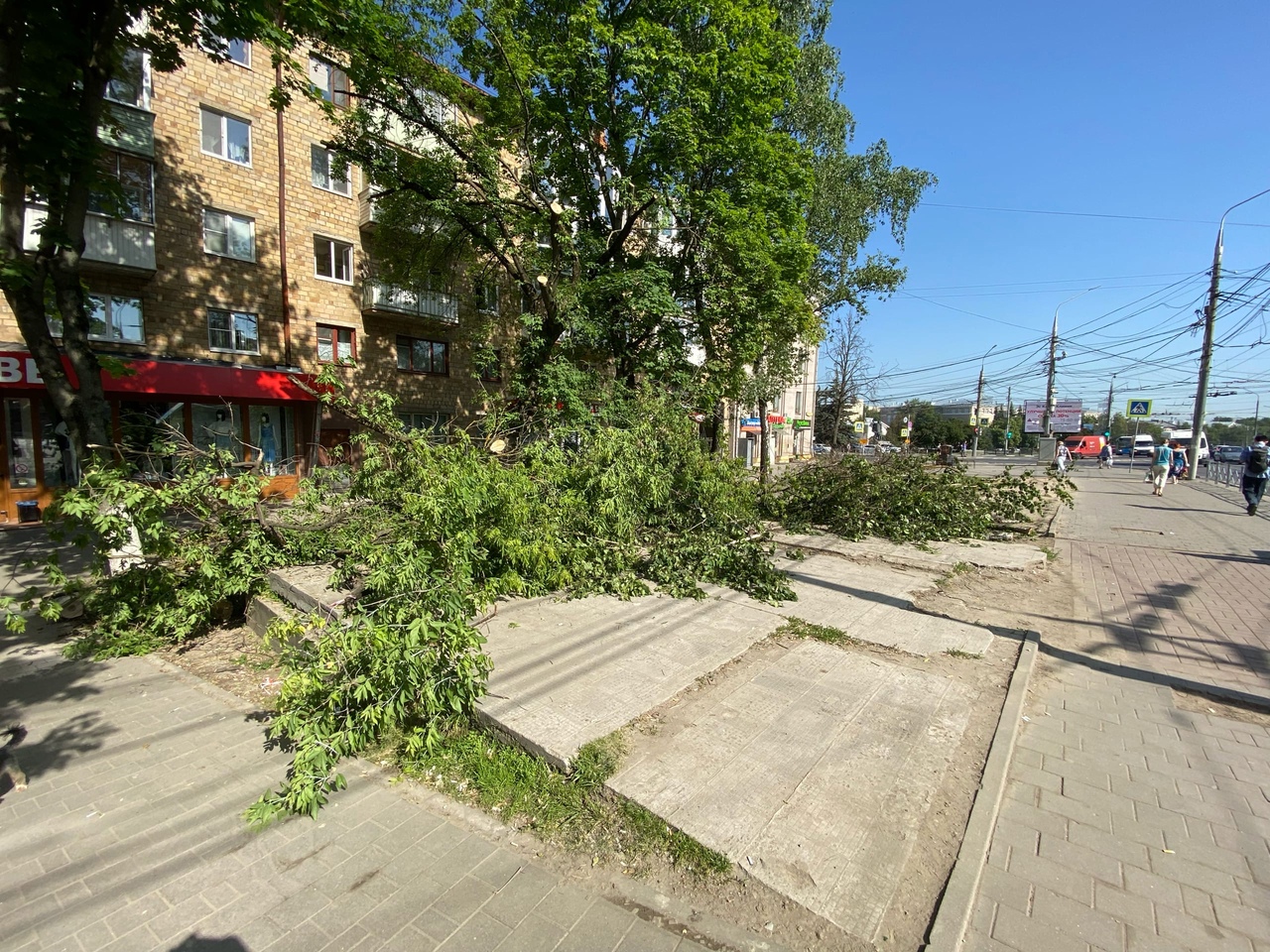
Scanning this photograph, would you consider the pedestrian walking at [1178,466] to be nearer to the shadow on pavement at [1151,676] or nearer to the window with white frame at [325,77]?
the shadow on pavement at [1151,676]

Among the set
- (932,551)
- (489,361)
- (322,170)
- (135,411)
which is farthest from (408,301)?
(932,551)

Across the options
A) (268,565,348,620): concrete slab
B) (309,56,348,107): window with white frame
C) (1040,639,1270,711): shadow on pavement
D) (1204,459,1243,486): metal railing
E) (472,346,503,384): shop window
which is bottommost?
(1040,639,1270,711): shadow on pavement

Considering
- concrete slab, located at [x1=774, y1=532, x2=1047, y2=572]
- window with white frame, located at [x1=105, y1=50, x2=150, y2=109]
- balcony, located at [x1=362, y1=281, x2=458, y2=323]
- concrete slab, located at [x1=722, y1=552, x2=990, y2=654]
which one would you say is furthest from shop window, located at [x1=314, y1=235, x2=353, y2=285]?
concrete slab, located at [x1=722, y1=552, x2=990, y2=654]

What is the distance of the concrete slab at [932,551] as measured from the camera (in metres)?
8.25

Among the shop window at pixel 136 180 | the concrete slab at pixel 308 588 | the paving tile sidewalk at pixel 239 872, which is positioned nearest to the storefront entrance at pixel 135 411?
the shop window at pixel 136 180

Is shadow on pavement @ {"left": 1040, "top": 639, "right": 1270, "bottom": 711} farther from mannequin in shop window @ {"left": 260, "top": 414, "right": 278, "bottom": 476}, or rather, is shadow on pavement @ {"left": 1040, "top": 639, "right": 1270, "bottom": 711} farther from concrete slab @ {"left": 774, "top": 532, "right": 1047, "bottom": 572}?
mannequin in shop window @ {"left": 260, "top": 414, "right": 278, "bottom": 476}

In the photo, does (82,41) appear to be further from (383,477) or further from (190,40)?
(383,477)

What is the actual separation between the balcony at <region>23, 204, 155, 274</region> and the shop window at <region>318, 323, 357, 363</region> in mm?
4250

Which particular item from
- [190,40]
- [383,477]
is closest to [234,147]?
[190,40]

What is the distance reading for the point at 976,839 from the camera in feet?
→ 8.51

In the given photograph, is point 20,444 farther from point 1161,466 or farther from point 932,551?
point 1161,466

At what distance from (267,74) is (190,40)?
12778 millimetres

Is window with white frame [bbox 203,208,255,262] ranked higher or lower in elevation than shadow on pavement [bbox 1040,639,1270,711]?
higher

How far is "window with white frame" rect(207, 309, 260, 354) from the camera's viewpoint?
14812mm
